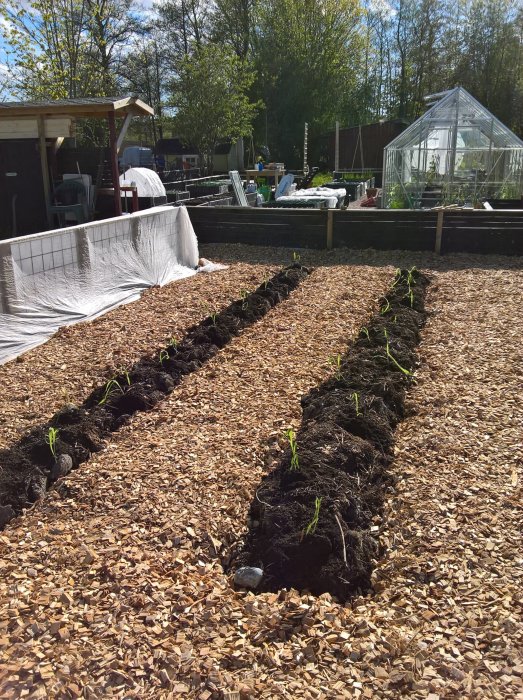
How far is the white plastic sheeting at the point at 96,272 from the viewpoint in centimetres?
664

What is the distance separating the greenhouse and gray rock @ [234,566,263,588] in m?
14.1

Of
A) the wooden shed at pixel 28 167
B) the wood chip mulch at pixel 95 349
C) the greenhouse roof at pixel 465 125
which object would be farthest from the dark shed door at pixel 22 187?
the greenhouse roof at pixel 465 125

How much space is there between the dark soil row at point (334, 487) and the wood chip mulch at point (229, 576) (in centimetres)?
11

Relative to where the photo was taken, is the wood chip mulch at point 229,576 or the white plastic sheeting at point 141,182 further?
the white plastic sheeting at point 141,182

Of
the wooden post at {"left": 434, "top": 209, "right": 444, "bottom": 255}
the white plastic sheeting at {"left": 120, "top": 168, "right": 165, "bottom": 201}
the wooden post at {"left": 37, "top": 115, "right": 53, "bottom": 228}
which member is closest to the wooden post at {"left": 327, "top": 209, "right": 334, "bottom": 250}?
the wooden post at {"left": 434, "top": 209, "right": 444, "bottom": 255}

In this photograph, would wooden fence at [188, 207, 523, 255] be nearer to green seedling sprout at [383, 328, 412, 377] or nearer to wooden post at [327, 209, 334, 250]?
wooden post at [327, 209, 334, 250]

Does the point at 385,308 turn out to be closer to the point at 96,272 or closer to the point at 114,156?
the point at 96,272

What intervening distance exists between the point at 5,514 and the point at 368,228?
9.09 meters

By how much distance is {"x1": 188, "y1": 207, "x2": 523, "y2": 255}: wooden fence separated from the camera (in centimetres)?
1085

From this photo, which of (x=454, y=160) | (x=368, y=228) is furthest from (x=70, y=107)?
(x=454, y=160)

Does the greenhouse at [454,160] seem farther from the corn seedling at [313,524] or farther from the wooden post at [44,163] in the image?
the corn seedling at [313,524]

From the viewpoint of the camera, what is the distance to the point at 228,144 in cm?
3544

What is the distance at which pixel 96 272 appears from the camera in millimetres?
8148

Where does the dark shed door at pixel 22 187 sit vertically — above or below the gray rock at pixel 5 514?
above
